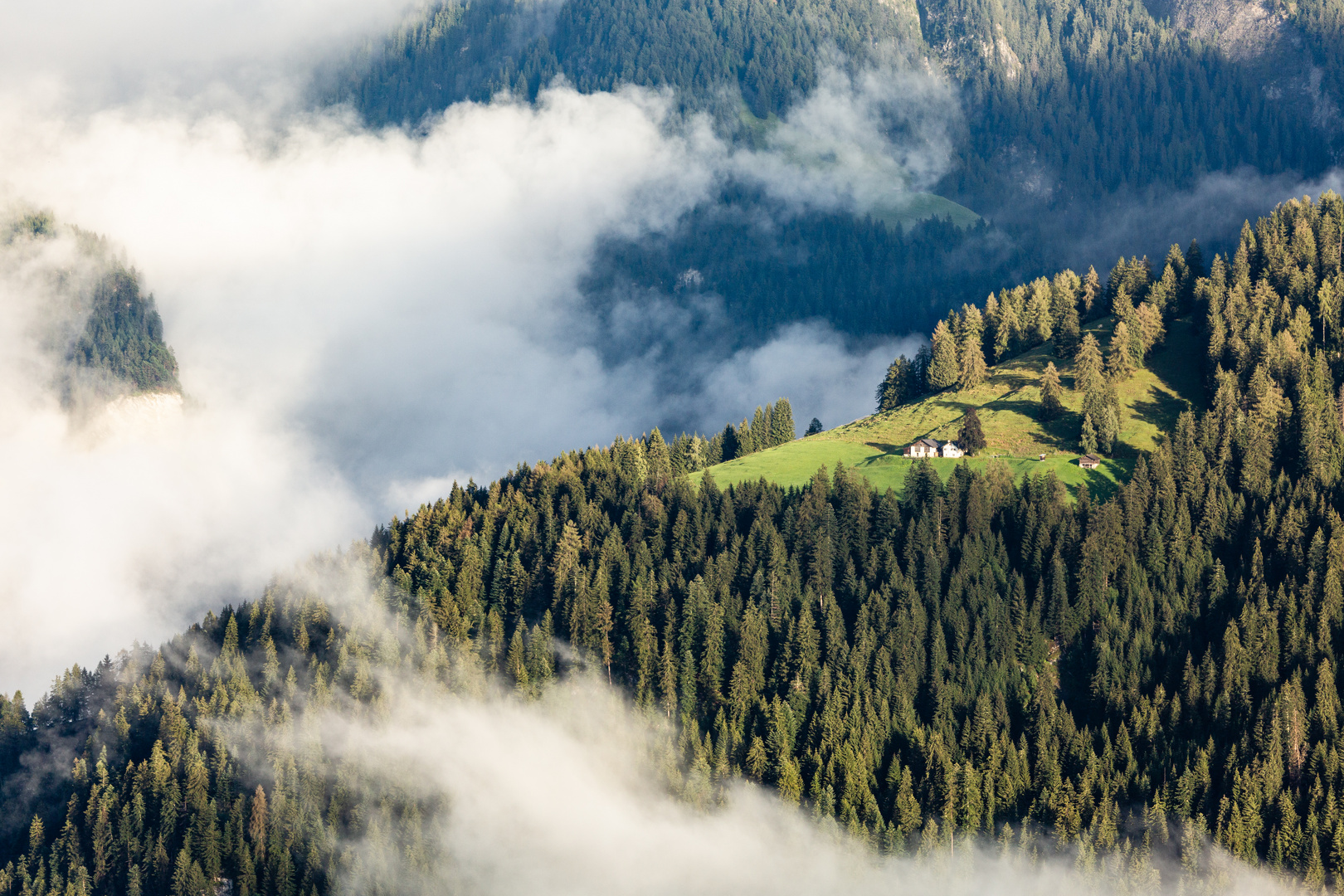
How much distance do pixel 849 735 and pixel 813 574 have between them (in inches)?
1049

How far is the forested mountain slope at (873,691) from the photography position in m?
163

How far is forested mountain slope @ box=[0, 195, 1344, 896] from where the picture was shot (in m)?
163

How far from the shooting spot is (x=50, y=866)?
587 ft

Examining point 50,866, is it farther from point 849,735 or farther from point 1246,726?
point 1246,726

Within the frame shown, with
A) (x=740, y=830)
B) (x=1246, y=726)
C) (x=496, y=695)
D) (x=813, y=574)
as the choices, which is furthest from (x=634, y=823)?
(x=1246, y=726)

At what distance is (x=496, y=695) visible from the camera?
616 feet

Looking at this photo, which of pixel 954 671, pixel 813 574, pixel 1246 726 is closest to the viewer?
pixel 1246 726

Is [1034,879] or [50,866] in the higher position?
[50,866]

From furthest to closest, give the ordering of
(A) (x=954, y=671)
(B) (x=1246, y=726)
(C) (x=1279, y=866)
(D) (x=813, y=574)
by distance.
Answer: (D) (x=813, y=574) < (A) (x=954, y=671) < (B) (x=1246, y=726) < (C) (x=1279, y=866)

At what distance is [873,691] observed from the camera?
176375mm

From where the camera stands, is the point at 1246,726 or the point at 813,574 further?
the point at 813,574

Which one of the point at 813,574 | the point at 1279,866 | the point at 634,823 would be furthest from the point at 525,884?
the point at 1279,866

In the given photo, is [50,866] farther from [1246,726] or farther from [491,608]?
[1246,726]

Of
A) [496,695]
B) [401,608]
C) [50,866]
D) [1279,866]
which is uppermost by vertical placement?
[401,608]
